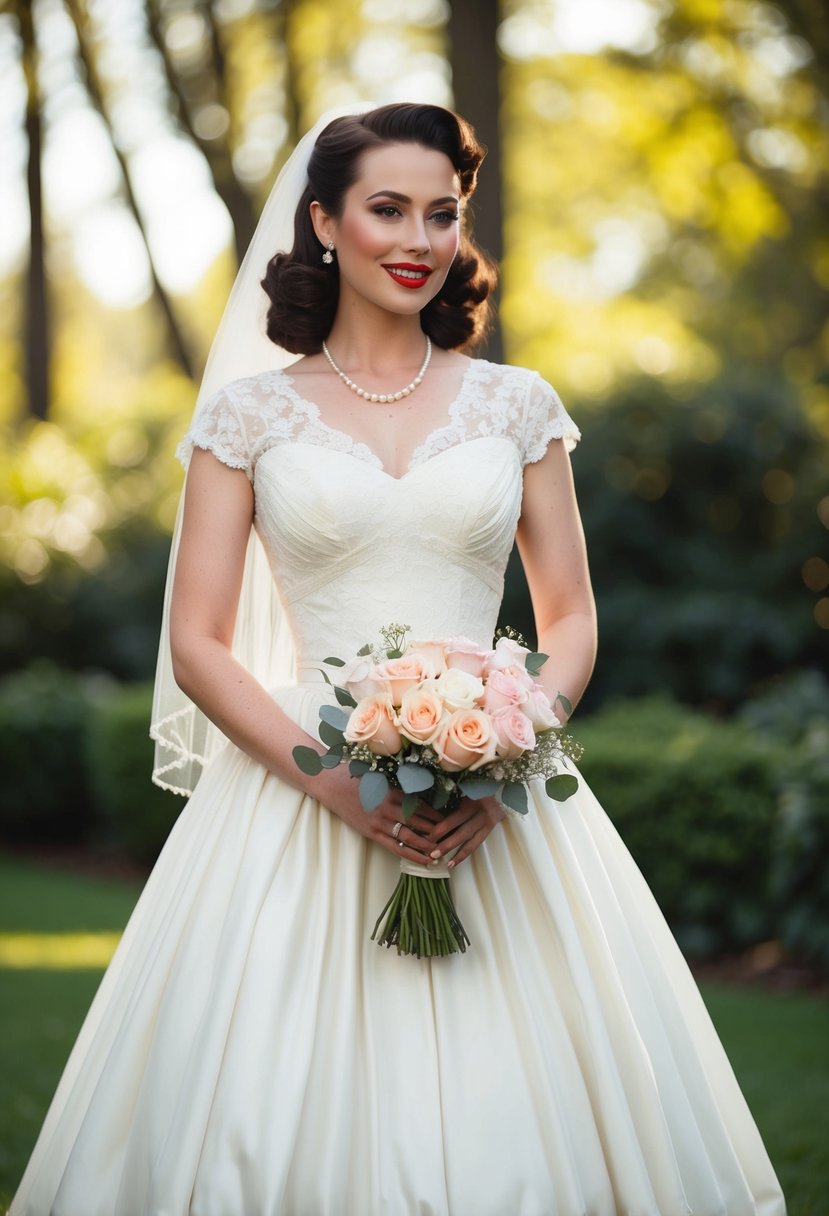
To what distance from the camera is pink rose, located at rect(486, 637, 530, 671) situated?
3.09m

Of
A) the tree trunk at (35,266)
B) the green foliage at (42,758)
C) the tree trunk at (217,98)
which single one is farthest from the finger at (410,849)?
the tree trunk at (35,266)

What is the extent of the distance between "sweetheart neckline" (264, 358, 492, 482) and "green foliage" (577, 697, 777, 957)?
16.3ft

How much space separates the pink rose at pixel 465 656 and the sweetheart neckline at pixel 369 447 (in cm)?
63

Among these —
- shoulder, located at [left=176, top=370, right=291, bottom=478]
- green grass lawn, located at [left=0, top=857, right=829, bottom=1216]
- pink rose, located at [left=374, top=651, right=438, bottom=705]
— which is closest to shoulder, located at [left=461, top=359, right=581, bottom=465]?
shoulder, located at [left=176, top=370, right=291, bottom=478]

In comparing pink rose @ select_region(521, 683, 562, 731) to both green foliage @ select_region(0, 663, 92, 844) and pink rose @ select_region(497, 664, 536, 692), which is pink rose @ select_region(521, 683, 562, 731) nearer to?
pink rose @ select_region(497, 664, 536, 692)

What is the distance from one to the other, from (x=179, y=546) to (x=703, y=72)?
15.6 metres

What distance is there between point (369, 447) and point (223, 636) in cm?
60

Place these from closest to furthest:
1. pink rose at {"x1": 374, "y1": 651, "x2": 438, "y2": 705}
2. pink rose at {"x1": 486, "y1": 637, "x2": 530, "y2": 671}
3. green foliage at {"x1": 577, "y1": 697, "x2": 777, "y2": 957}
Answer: pink rose at {"x1": 374, "y1": 651, "x2": 438, "y2": 705}, pink rose at {"x1": 486, "y1": 637, "x2": 530, "y2": 671}, green foliage at {"x1": 577, "y1": 697, "x2": 777, "y2": 957}

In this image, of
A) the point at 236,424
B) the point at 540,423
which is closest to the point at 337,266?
the point at 236,424

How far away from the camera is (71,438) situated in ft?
64.6

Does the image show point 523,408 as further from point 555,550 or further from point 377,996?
point 377,996

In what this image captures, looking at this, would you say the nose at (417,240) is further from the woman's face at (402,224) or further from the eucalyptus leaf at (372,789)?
the eucalyptus leaf at (372,789)

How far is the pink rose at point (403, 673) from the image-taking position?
9.78 ft

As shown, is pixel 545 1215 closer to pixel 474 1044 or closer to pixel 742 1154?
pixel 474 1044
